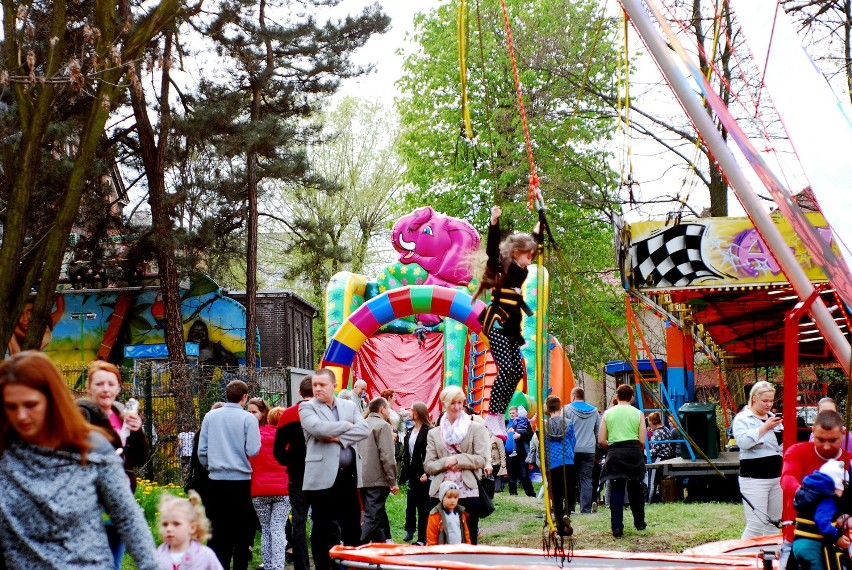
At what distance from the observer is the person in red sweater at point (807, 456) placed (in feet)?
21.9

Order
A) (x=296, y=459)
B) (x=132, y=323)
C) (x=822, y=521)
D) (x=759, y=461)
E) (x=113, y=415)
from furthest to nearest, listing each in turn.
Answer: (x=132, y=323)
(x=296, y=459)
(x=759, y=461)
(x=113, y=415)
(x=822, y=521)

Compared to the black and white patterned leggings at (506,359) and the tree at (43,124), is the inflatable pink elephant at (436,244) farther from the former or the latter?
the black and white patterned leggings at (506,359)

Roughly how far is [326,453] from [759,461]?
11.8ft

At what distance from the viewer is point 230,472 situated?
31.0ft

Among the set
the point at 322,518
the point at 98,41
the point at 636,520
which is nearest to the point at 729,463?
the point at 636,520

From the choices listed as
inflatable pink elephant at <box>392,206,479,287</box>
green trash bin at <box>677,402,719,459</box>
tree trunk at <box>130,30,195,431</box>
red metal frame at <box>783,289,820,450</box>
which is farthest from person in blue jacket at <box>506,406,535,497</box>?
red metal frame at <box>783,289,820,450</box>

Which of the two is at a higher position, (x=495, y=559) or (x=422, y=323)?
(x=422, y=323)

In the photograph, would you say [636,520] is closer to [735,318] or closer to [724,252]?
[724,252]

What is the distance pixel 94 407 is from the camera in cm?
586

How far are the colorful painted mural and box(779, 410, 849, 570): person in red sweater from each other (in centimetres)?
2827

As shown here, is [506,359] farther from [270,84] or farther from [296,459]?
[270,84]

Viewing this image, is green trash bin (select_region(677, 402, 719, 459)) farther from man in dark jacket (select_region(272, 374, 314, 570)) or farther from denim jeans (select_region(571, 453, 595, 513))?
man in dark jacket (select_region(272, 374, 314, 570))

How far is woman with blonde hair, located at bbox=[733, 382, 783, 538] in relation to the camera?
30.5 feet

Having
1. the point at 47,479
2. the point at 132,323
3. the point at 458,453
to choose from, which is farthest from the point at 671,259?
the point at 132,323
